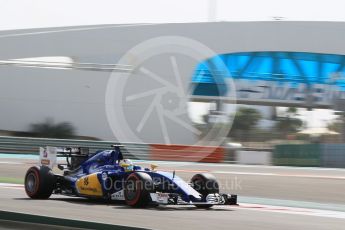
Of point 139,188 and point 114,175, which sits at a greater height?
point 114,175

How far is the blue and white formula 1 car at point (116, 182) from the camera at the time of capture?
32.4ft

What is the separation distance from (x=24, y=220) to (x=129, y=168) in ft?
12.2

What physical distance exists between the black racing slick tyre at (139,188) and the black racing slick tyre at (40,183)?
5.84 ft

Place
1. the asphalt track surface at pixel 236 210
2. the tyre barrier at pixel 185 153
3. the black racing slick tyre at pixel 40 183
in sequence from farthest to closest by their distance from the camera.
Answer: the tyre barrier at pixel 185 153
the black racing slick tyre at pixel 40 183
the asphalt track surface at pixel 236 210

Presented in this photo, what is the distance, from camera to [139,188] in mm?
9812

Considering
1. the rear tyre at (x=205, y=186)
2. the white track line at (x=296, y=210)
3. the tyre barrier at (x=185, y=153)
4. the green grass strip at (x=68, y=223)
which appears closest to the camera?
the green grass strip at (x=68, y=223)

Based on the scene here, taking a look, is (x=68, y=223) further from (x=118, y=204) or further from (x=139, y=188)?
(x=118, y=204)

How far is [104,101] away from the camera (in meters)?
34.7

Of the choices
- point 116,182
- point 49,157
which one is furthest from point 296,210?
point 49,157

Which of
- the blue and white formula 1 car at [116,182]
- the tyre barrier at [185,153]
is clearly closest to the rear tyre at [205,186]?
the blue and white formula 1 car at [116,182]

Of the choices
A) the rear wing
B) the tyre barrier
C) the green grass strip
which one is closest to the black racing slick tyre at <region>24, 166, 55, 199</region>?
the rear wing

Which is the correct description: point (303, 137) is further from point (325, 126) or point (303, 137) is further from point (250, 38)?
point (250, 38)

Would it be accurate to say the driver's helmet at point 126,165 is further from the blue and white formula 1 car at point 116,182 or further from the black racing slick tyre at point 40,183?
the black racing slick tyre at point 40,183

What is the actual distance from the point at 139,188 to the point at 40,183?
7.15 feet
